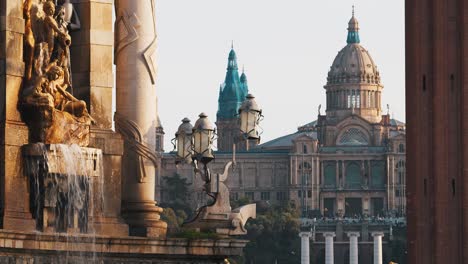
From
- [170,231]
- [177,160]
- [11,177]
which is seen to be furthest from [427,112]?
[11,177]

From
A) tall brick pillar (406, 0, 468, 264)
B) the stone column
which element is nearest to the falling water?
the stone column

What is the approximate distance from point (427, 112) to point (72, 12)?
60407mm

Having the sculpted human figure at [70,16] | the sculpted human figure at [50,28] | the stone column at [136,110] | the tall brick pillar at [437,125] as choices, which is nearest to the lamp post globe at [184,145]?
the stone column at [136,110]

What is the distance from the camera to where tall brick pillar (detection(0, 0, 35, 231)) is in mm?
28766

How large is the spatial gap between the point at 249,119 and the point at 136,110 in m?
8.95

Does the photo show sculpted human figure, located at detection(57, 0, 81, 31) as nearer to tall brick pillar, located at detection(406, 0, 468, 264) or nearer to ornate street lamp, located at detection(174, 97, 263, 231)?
ornate street lamp, located at detection(174, 97, 263, 231)

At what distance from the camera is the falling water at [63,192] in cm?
2909

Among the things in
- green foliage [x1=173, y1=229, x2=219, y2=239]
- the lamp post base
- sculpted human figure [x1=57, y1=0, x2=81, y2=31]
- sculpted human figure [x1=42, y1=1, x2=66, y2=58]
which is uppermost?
sculpted human figure [x1=57, y1=0, x2=81, y2=31]

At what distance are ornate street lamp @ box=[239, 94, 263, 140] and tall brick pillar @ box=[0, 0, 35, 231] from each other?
12414 mm

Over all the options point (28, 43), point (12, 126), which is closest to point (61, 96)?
Answer: point (28, 43)

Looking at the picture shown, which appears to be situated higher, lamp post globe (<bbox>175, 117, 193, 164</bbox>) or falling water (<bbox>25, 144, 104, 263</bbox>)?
lamp post globe (<bbox>175, 117, 193, 164</bbox>)

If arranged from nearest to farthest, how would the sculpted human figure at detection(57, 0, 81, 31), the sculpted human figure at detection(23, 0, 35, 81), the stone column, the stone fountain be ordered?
the stone fountain
the sculpted human figure at detection(23, 0, 35, 81)
the sculpted human figure at detection(57, 0, 81, 31)
the stone column

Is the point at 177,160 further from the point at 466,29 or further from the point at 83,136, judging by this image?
the point at 466,29

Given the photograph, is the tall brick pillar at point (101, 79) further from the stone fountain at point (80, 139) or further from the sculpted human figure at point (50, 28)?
the sculpted human figure at point (50, 28)
